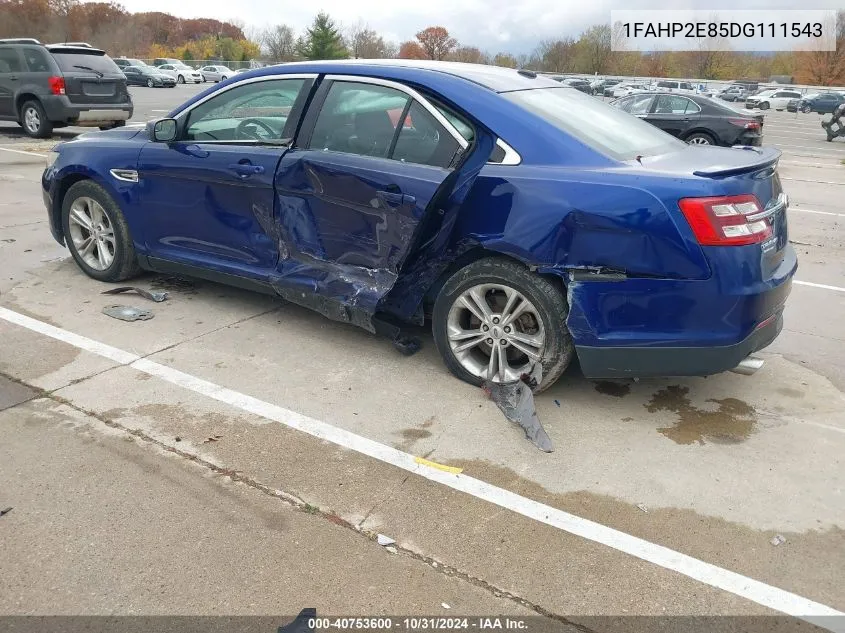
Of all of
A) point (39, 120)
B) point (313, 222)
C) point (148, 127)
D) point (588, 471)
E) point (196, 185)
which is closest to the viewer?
point (588, 471)

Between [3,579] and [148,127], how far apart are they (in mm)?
3468

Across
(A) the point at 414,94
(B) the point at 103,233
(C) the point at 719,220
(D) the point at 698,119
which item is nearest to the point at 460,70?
(A) the point at 414,94

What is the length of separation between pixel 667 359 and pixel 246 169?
271 centimetres

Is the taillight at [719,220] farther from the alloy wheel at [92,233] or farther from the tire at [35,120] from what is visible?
the tire at [35,120]

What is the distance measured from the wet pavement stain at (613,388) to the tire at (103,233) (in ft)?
11.4

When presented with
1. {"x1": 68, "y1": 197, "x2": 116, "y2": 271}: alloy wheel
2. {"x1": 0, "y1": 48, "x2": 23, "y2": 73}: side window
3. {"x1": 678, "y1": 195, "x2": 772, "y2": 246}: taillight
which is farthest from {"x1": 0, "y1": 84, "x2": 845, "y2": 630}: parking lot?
{"x1": 0, "y1": 48, "x2": 23, "y2": 73}: side window

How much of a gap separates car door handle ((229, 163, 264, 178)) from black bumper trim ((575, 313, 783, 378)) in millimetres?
2217

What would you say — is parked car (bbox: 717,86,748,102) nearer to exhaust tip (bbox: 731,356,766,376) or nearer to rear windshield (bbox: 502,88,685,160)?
rear windshield (bbox: 502,88,685,160)

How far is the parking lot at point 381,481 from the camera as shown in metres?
2.52

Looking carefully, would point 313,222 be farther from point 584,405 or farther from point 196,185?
point 584,405

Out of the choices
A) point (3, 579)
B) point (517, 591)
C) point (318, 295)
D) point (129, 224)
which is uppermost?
point (129, 224)

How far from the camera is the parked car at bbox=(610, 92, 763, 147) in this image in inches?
594

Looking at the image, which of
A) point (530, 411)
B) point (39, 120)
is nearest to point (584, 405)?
point (530, 411)

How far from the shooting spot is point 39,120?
575 inches
